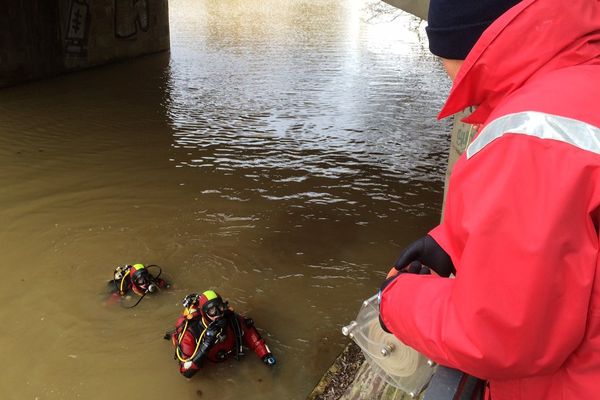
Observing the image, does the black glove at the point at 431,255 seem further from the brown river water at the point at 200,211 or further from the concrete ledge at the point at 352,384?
the brown river water at the point at 200,211

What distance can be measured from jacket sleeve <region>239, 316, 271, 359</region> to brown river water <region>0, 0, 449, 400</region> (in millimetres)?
132

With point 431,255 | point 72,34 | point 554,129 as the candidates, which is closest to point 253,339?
point 431,255

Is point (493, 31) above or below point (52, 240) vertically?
above

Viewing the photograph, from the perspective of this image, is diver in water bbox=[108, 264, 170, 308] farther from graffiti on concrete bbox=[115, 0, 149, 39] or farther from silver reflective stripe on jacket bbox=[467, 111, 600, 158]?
graffiti on concrete bbox=[115, 0, 149, 39]

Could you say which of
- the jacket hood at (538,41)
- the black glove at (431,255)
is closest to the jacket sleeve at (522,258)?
the jacket hood at (538,41)

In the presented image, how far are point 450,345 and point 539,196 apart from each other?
15.7 inches

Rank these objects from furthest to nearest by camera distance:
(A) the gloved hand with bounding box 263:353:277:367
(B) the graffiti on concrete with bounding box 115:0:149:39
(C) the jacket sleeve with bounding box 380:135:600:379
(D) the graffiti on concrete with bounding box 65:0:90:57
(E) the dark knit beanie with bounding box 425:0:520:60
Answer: (B) the graffiti on concrete with bounding box 115:0:149:39
(D) the graffiti on concrete with bounding box 65:0:90:57
(A) the gloved hand with bounding box 263:353:277:367
(E) the dark knit beanie with bounding box 425:0:520:60
(C) the jacket sleeve with bounding box 380:135:600:379

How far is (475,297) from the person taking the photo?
1074mm

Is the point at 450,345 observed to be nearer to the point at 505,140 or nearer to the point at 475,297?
the point at 475,297

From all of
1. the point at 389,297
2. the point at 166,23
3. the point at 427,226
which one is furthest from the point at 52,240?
the point at 166,23

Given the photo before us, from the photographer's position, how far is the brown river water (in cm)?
391

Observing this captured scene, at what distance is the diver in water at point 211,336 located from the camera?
3.50m

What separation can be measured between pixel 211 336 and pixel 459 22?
108 inches

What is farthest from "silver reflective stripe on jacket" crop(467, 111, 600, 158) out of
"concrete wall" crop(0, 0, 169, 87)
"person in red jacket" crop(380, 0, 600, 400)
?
"concrete wall" crop(0, 0, 169, 87)
